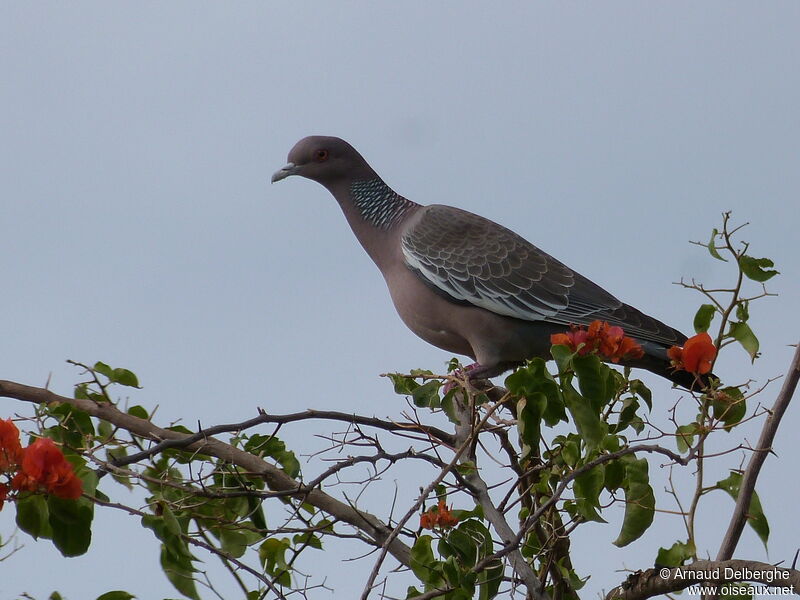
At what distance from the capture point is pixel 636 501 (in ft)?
9.73

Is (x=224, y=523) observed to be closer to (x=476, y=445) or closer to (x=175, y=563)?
(x=175, y=563)

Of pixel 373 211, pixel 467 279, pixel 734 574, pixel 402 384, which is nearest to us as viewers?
pixel 734 574

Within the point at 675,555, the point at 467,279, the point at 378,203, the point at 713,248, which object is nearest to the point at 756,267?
the point at 713,248

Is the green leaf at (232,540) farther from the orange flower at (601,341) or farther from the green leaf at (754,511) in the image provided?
the green leaf at (754,511)

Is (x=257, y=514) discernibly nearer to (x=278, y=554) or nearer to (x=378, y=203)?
(x=278, y=554)

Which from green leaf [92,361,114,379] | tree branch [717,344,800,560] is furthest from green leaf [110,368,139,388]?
tree branch [717,344,800,560]

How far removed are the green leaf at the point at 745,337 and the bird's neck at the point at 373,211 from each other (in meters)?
Result: 2.81

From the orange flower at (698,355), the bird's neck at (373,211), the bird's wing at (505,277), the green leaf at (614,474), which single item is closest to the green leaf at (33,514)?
the green leaf at (614,474)

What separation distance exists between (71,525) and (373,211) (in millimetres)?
3771

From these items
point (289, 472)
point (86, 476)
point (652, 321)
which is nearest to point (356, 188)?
point (652, 321)

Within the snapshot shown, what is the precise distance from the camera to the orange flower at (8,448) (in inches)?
97.0

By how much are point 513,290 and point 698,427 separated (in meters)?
2.61

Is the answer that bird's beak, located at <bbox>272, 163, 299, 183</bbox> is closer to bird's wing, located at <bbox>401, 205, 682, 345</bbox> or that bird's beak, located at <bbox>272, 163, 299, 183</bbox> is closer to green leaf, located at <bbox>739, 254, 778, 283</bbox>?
bird's wing, located at <bbox>401, 205, 682, 345</bbox>

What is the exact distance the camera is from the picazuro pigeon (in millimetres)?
5422
